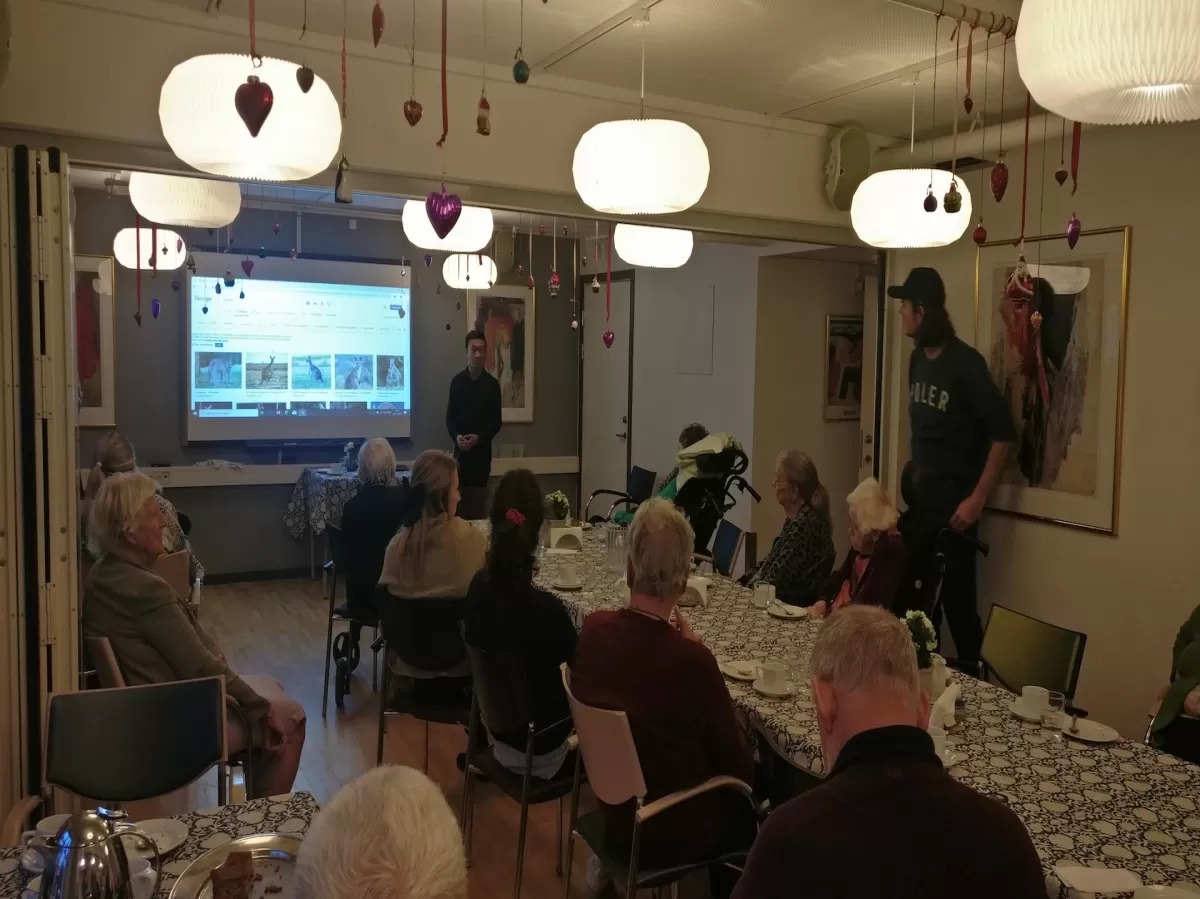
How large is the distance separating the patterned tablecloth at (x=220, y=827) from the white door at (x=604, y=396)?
6.35 m

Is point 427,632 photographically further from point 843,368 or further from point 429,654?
point 843,368

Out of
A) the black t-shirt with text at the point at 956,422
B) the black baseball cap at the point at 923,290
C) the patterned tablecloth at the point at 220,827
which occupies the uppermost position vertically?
the black baseball cap at the point at 923,290

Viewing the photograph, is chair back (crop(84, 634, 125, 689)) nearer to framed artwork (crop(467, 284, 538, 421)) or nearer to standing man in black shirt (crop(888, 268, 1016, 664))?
standing man in black shirt (crop(888, 268, 1016, 664))

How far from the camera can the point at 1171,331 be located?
12.6 feet

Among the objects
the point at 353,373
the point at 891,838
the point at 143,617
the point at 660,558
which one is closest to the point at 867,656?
the point at 891,838

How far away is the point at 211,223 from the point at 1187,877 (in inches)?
155

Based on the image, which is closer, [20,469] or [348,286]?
[20,469]

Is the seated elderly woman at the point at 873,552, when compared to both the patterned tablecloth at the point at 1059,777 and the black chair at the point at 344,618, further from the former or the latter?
the black chair at the point at 344,618

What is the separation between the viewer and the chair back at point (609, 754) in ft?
7.16

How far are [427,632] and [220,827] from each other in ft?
4.78

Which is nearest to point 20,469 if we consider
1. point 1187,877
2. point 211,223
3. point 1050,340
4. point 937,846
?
point 211,223

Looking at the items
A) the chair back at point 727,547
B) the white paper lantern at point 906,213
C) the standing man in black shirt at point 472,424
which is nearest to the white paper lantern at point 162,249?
the standing man in black shirt at point 472,424

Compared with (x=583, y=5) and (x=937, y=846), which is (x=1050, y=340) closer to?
(x=583, y=5)

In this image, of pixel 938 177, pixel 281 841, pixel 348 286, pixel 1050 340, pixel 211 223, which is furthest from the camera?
pixel 348 286
